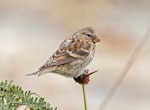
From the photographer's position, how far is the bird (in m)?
4.84

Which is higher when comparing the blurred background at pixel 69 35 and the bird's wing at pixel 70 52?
the blurred background at pixel 69 35

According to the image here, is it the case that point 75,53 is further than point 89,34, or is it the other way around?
point 75,53

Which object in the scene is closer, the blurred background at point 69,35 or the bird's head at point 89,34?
the bird's head at point 89,34

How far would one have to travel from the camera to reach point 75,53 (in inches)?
206

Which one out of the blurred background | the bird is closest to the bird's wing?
the bird

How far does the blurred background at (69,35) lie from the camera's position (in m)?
9.34

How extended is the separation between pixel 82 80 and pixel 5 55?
7.02 metres

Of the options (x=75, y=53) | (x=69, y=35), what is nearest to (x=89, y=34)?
(x=75, y=53)

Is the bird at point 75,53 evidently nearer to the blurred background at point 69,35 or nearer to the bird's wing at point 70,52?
the bird's wing at point 70,52

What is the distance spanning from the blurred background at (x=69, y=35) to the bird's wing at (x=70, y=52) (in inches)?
86.6

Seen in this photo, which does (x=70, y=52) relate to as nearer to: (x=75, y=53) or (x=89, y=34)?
(x=75, y=53)

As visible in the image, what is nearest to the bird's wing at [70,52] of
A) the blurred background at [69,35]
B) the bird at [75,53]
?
the bird at [75,53]

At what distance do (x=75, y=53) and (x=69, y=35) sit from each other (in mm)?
6437

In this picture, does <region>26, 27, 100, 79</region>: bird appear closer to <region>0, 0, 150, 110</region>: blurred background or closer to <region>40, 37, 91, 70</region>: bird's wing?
<region>40, 37, 91, 70</region>: bird's wing
